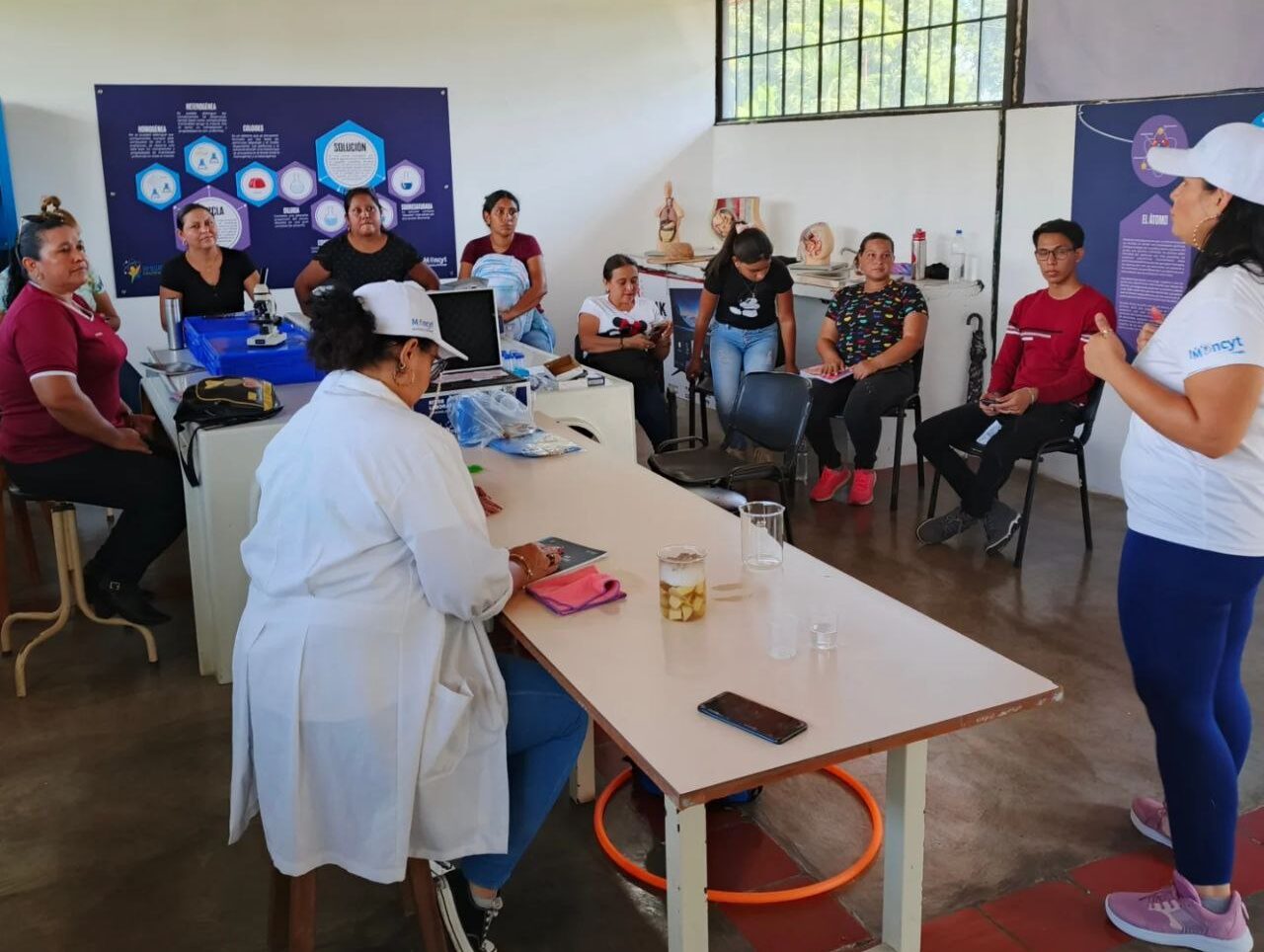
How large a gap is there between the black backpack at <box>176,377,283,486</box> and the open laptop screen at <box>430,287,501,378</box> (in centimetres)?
59

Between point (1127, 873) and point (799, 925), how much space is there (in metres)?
0.78

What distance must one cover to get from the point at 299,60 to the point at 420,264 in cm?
260

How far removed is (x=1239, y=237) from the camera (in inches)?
82.8

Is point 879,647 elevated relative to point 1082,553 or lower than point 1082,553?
elevated

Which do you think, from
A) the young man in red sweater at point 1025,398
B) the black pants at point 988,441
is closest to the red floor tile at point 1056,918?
the young man in red sweater at point 1025,398

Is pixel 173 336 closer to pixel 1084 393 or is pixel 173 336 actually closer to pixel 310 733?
pixel 310 733

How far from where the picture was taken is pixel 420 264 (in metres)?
5.31

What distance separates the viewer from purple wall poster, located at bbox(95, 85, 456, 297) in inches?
267

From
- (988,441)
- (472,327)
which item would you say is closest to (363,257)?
(472,327)

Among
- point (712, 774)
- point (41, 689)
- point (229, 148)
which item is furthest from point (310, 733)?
point (229, 148)

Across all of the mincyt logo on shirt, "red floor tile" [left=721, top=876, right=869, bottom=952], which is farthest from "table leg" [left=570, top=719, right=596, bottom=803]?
the mincyt logo on shirt

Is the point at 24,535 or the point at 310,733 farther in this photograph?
the point at 24,535

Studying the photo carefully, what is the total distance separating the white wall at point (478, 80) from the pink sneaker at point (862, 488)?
340cm

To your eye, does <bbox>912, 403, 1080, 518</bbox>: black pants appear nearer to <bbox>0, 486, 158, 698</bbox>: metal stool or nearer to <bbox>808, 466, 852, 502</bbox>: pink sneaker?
<bbox>808, 466, 852, 502</bbox>: pink sneaker
